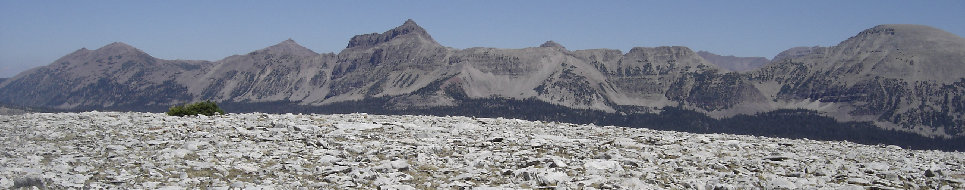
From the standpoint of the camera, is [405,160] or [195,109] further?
[195,109]

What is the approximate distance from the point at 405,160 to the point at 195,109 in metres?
24.5

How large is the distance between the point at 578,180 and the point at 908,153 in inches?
738

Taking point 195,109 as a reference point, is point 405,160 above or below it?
below

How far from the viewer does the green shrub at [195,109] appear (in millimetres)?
36875

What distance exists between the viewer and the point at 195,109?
1539 inches

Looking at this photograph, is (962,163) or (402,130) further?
(402,130)

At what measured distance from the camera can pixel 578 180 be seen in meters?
17.8

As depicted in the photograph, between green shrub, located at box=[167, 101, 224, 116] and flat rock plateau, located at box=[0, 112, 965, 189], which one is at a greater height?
green shrub, located at box=[167, 101, 224, 116]

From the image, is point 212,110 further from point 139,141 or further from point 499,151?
point 499,151

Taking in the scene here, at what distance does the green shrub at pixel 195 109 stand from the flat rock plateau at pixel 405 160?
8.74 metres

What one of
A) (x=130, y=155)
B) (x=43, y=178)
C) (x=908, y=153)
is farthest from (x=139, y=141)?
(x=908, y=153)

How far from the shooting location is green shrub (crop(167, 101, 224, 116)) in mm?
36875

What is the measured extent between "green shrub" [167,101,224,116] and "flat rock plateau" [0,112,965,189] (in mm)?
8740

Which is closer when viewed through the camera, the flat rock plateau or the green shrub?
the flat rock plateau
